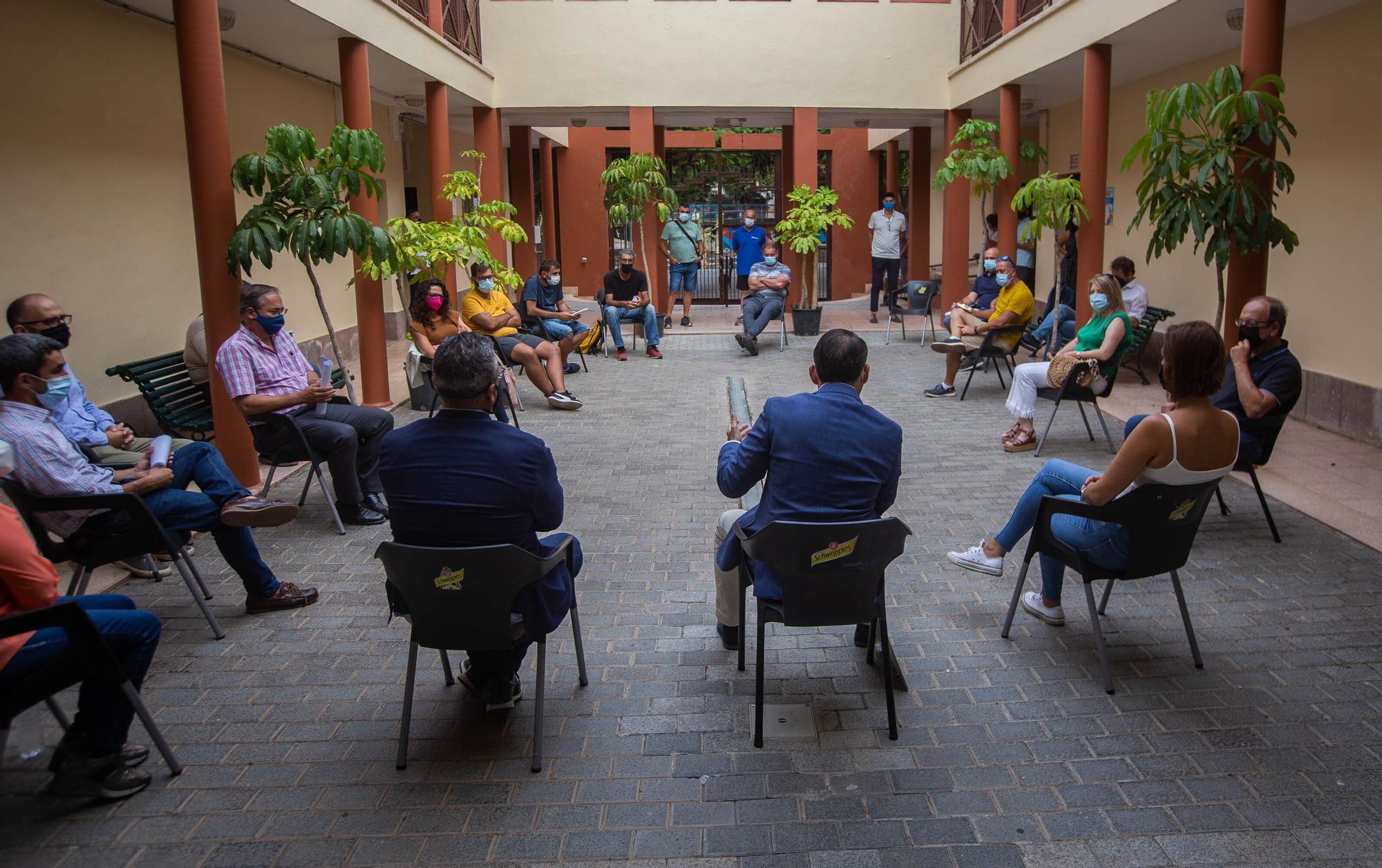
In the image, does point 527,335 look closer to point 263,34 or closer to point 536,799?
point 263,34

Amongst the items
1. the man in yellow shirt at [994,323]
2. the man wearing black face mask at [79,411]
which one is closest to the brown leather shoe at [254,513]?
the man wearing black face mask at [79,411]

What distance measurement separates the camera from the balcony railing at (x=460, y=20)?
11630mm

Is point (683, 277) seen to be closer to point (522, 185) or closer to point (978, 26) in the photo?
point (522, 185)

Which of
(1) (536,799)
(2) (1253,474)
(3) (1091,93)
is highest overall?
(3) (1091,93)

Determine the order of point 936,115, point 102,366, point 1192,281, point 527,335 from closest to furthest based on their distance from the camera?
point 102,366
point 527,335
point 1192,281
point 936,115

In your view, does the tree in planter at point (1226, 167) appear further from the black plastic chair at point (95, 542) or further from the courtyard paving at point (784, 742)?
the black plastic chair at point (95, 542)

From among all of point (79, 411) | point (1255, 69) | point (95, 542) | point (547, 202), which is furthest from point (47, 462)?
point (547, 202)

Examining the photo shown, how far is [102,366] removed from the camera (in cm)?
787

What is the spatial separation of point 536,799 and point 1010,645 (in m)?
2.12

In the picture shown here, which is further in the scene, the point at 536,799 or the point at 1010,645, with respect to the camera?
the point at 1010,645

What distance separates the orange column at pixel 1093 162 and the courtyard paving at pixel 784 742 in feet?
17.3

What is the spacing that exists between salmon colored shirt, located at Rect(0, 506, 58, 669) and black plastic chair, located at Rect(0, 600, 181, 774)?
67 mm

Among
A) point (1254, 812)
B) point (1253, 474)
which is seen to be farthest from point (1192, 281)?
point (1254, 812)

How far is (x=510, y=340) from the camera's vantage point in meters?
9.76
